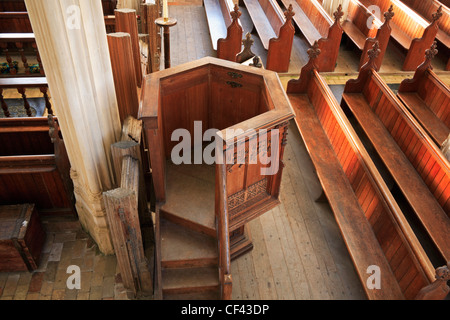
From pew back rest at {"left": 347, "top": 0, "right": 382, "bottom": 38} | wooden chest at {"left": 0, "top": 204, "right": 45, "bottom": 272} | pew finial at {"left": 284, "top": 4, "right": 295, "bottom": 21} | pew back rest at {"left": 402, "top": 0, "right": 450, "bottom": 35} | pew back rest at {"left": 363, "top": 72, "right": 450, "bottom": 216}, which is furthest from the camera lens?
pew back rest at {"left": 402, "top": 0, "right": 450, "bottom": 35}

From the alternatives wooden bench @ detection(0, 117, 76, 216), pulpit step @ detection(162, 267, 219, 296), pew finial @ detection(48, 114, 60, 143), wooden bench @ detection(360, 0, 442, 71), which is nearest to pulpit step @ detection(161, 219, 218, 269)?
pulpit step @ detection(162, 267, 219, 296)

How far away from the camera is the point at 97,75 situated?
2.89m

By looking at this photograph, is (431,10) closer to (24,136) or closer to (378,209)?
(378,209)

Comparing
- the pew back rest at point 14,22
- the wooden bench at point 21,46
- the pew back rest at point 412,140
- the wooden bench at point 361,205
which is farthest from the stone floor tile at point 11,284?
the pew back rest at point 14,22

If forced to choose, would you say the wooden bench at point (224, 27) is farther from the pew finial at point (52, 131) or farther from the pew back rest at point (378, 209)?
the pew finial at point (52, 131)

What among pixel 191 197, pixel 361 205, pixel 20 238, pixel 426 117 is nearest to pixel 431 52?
pixel 426 117

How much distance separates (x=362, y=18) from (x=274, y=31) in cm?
185

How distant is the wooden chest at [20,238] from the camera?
3.26 m

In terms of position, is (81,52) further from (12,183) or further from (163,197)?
(12,183)

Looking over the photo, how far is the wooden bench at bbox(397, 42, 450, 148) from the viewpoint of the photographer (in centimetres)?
495

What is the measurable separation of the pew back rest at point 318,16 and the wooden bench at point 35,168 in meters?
5.18

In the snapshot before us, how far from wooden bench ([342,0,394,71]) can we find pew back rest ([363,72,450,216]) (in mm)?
1473

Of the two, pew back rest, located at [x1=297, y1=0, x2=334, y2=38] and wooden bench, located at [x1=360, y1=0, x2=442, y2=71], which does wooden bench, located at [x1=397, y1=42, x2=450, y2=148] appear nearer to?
wooden bench, located at [x1=360, y1=0, x2=442, y2=71]
